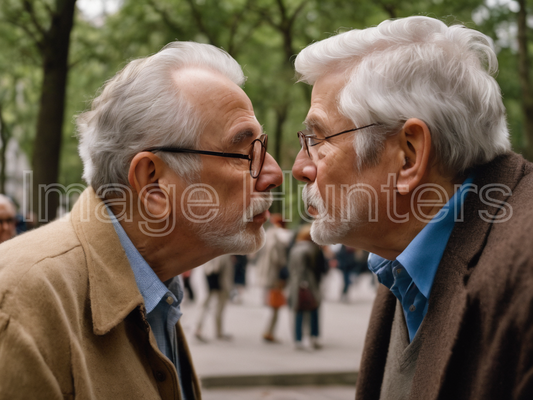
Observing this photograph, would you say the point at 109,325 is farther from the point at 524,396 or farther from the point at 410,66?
the point at 410,66

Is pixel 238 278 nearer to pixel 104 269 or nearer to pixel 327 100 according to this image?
pixel 327 100

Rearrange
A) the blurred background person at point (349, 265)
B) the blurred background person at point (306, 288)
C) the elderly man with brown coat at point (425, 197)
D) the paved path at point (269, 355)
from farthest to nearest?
the blurred background person at point (349, 265), the blurred background person at point (306, 288), the paved path at point (269, 355), the elderly man with brown coat at point (425, 197)

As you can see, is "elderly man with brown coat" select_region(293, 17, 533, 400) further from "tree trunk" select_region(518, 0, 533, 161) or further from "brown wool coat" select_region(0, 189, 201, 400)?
"tree trunk" select_region(518, 0, 533, 161)

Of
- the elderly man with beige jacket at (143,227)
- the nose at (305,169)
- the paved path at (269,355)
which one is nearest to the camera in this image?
the elderly man with beige jacket at (143,227)

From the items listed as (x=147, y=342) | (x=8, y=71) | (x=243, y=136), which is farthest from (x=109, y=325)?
(x=8, y=71)

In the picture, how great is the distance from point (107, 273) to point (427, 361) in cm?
113

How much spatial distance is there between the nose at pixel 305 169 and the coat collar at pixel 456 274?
71cm

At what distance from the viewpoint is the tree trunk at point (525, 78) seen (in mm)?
9367

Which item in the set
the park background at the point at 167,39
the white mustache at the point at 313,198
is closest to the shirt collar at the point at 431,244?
the white mustache at the point at 313,198

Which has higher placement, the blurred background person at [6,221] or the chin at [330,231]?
the chin at [330,231]

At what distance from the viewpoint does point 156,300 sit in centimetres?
209

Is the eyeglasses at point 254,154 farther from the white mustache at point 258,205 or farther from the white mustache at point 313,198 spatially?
the white mustache at point 313,198

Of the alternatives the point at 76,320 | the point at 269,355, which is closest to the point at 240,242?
the point at 76,320

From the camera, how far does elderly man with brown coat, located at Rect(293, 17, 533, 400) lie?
1500 mm
